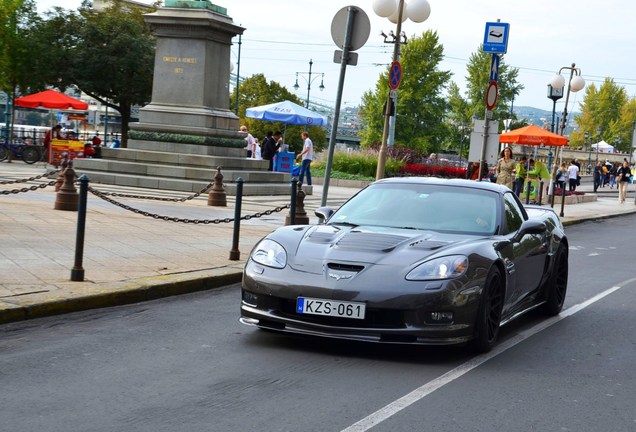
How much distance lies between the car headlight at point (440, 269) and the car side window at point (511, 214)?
136cm

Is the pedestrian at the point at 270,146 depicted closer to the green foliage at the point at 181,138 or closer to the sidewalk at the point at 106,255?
the green foliage at the point at 181,138

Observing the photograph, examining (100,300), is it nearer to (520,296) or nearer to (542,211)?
(520,296)

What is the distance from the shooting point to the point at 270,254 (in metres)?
6.95

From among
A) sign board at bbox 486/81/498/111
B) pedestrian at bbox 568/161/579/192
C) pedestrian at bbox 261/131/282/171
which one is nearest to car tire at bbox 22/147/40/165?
pedestrian at bbox 261/131/282/171

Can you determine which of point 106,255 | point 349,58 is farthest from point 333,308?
point 349,58

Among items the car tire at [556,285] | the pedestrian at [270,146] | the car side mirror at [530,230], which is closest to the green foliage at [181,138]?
the pedestrian at [270,146]

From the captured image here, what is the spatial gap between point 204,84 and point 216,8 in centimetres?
217

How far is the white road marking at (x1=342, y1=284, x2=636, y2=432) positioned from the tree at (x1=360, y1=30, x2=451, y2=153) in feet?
269

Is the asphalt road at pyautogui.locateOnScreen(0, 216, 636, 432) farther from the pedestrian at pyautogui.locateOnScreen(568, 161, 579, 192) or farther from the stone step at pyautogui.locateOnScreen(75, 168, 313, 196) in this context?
the pedestrian at pyautogui.locateOnScreen(568, 161, 579, 192)

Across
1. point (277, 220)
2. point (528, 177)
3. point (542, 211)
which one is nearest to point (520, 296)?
point (542, 211)

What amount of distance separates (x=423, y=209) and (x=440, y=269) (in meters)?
1.39

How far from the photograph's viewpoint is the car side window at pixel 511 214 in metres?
8.07

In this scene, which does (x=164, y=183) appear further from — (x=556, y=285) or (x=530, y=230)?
(x=530, y=230)

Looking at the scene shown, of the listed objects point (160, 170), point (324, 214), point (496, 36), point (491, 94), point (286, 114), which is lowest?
point (160, 170)
